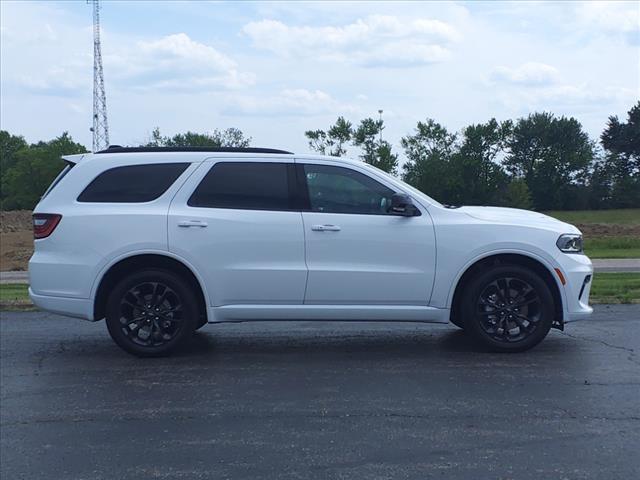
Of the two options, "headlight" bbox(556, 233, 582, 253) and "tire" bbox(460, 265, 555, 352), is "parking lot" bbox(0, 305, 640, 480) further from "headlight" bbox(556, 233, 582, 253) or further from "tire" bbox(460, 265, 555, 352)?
"headlight" bbox(556, 233, 582, 253)

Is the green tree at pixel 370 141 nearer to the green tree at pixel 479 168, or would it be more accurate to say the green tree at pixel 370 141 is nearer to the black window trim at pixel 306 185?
the green tree at pixel 479 168

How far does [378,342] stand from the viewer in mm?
7652

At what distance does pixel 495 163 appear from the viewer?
33625 mm

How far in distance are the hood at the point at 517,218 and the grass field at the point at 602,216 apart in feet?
93.7

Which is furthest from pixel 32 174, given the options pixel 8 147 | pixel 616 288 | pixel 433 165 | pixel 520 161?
pixel 616 288

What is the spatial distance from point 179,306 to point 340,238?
1.58 m

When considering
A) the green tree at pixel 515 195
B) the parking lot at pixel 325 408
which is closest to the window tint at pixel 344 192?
the parking lot at pixel 325 408

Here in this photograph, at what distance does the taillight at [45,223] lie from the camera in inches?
274

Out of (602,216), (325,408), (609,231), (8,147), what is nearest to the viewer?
(325,408)

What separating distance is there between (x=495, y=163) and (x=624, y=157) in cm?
2872

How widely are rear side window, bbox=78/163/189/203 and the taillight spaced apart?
11.1 inches

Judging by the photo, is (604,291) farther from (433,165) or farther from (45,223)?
(433,165)

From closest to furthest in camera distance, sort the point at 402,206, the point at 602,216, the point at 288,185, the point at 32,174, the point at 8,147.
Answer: the point at 402,206 → the point at 288,185 → the point at 602,216 → the point at 32,174 → the point at 8,147

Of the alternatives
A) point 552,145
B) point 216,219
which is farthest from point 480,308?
point 552,145
